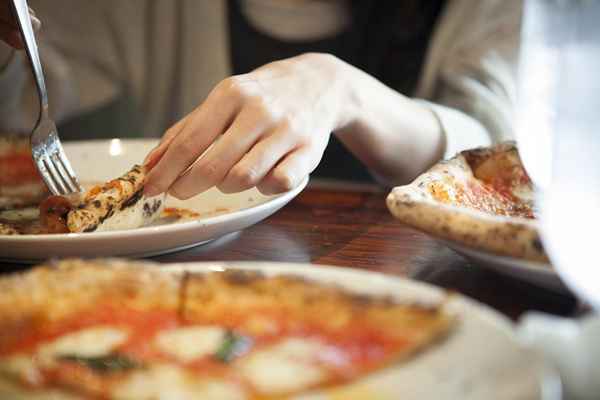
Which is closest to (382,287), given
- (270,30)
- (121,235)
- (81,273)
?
(81,273)

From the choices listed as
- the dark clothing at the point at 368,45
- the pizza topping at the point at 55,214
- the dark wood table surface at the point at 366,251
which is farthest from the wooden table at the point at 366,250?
the dark clothing at the point at 368,45

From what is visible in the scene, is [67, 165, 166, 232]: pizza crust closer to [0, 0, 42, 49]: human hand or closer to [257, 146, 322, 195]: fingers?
[257, 146, 322, 195]: fingers

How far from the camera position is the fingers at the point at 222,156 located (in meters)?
0.87

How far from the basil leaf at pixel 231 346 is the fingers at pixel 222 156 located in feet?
1.40

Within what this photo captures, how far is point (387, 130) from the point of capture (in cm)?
122

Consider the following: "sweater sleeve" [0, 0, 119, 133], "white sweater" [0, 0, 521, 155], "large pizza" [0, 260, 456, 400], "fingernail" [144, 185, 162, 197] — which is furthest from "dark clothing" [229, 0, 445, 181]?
"large pizza" [0, 260, 456, 400]

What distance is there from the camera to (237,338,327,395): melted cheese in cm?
41

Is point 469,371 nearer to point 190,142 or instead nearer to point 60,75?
point 190,142

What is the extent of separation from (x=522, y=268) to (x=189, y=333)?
29 centimetres

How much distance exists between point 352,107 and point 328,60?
3.2 inches

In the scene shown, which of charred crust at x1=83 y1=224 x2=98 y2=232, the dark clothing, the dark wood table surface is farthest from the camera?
the dark clothing

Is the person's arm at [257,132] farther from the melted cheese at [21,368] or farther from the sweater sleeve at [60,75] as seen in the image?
the sweater sleeve at [60,75]

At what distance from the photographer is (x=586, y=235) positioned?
1.67ft

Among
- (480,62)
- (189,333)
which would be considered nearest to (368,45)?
(480,62)
